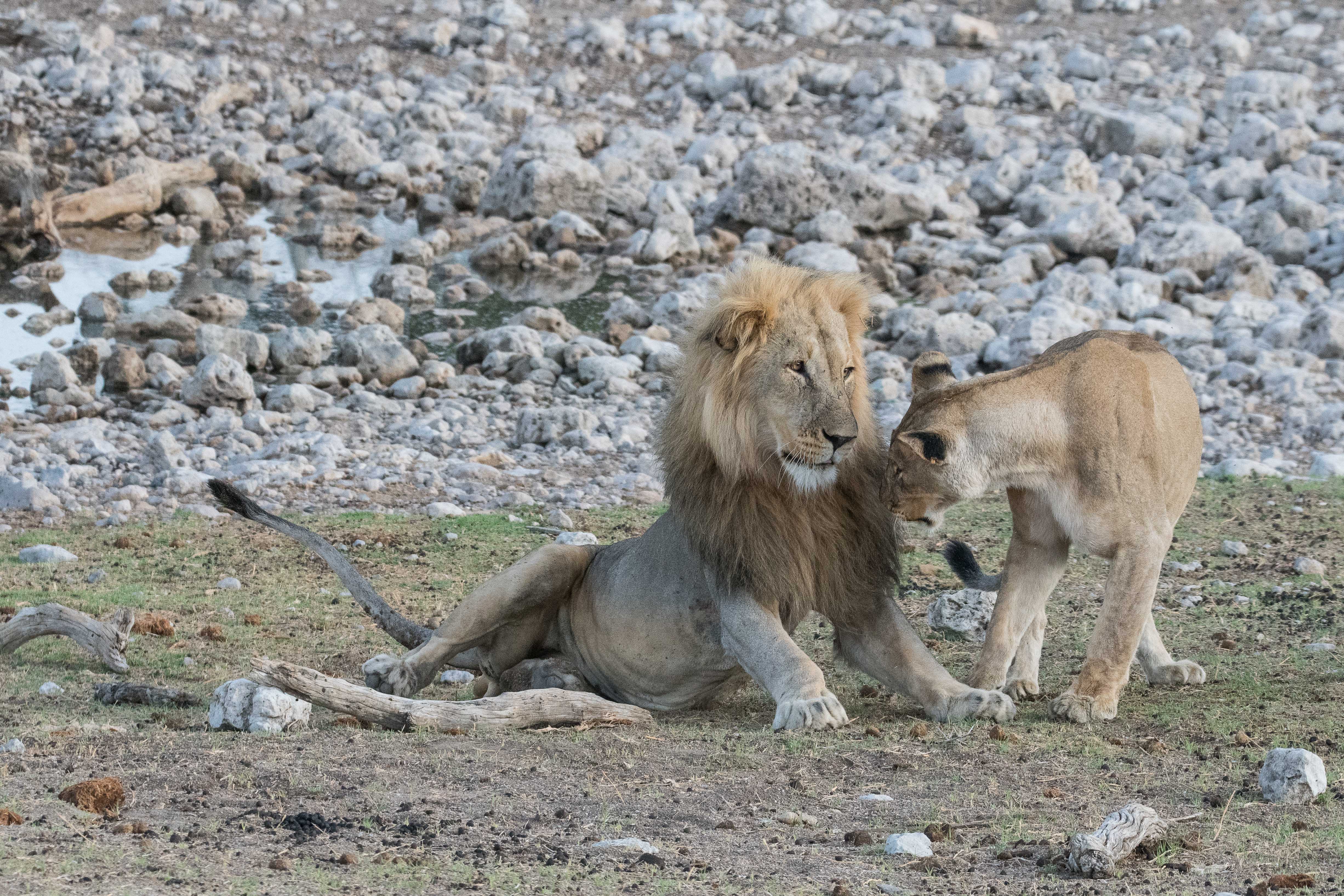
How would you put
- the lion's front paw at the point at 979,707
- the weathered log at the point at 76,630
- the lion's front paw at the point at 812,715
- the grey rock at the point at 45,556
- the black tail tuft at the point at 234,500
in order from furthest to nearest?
the grey rock at the point at 45,556 < the weathered log at the point at 76,630 < the black tail tuft at the point at 234,500 < the lion's front paw at the point at 979,707 < the lion's front paw at the point at 812,715

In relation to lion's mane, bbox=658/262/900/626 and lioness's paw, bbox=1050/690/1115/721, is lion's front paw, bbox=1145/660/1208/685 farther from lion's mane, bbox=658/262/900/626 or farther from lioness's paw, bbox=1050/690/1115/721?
lion's mane, bbox=658/262/900/626

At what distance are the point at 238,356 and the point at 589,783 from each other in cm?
978

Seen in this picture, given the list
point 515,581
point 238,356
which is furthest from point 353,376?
point 515,581

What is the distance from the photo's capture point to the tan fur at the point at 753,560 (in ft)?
17.7

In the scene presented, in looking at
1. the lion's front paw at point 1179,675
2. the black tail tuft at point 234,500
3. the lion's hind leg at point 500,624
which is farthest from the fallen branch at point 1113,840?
the black tail tuft at point 234,500

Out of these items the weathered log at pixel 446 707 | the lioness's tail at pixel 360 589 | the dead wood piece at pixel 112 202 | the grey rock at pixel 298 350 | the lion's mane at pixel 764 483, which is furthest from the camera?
the dead wood piece at pixel 112 202

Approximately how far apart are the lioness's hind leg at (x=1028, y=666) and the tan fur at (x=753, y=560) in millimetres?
405

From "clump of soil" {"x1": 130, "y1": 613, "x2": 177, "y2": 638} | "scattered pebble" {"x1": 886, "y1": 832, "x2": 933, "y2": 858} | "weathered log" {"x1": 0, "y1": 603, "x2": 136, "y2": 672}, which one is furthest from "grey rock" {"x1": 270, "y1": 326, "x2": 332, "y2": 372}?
"scattered pebble" {"x1": 886, "y1": 832, "x2": 933, "y2": 858}

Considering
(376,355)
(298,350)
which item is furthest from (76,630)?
(298,350)

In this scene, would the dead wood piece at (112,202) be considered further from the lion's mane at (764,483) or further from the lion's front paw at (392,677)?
the lion's mane at (764,483)

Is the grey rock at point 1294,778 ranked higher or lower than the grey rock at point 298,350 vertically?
higher

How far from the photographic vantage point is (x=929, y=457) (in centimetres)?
533

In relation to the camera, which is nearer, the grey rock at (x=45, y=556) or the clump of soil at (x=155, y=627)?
the clump of soil at (x=155, y=627)

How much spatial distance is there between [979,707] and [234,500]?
2.75 meters
